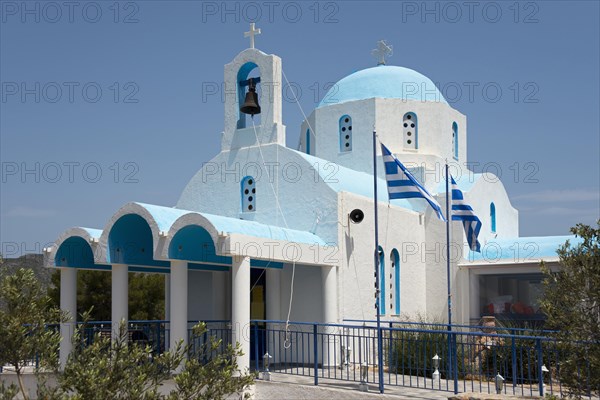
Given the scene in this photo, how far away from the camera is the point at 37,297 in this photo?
8430mm

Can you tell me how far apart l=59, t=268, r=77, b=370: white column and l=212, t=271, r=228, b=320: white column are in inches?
130

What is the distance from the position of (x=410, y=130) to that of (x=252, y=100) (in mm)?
6753

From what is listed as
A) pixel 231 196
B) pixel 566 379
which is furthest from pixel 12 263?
pixel 566 379

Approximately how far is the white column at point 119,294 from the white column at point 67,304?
→ 1.12m

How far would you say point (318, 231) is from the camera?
16.3 metres

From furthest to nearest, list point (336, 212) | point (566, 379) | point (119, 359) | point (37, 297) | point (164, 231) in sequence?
1. point (336, 212)
2. point (164, 231)
3. point (37, 297)
4. point (566, 379)
5. point (119, 359)

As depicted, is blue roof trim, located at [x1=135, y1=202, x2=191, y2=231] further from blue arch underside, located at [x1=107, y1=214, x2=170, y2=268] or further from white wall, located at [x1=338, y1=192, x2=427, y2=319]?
white wall, located at [x1=338, y1=192, x2=427, y2=319]

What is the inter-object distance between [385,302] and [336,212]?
3.25 meters

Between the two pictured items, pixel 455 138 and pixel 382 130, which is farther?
pixel 455 138

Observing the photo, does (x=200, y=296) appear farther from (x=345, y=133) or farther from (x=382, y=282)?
(x=345, y=133)

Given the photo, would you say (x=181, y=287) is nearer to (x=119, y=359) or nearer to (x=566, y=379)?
(x=119, y=359)

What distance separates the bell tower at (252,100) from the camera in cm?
1648

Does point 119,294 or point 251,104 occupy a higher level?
point 251,104

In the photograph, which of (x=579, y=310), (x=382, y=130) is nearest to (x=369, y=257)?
(x=382, y=130)
